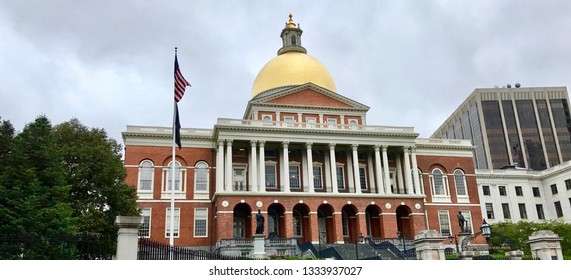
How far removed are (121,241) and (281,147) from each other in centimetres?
3664

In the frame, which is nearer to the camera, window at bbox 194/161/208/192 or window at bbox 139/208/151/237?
window at bbox 139/208/151/237

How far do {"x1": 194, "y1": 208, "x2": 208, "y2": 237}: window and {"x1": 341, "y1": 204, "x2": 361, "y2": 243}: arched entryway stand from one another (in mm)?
14002

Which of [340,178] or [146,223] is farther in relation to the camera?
[340,178]

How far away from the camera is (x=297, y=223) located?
169 feet

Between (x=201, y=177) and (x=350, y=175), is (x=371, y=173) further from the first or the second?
(x=201, y=177)

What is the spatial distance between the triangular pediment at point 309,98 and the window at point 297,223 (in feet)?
39.3

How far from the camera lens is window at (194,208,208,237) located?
49.6 m

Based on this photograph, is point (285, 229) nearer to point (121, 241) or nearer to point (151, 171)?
point (151, 171)

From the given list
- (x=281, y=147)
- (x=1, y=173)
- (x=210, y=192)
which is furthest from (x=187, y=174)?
(x=1, y=173)

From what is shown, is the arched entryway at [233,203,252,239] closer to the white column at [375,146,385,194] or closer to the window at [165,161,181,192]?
the window at [165,161,181,192]

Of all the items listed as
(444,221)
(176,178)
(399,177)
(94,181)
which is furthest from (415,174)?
(94,181)

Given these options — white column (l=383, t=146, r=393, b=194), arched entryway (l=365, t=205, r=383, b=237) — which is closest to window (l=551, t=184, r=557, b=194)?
white column (l=383, t=146, r=393, b=194)

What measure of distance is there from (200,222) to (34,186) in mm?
24145

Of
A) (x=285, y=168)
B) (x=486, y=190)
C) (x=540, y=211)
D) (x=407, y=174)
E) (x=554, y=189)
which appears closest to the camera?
(x=285, y=168)
